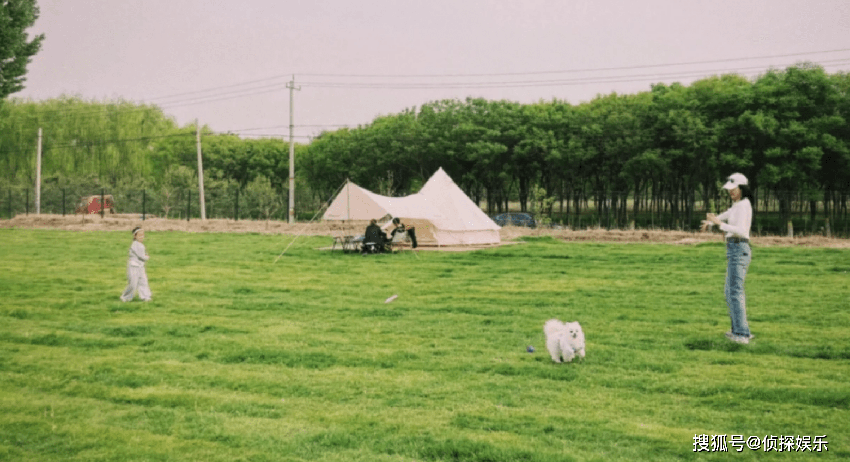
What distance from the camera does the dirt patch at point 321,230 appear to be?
2628 centimetres

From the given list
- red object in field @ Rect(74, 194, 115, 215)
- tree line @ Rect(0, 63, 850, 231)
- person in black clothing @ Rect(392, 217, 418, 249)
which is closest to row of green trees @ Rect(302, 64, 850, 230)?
tree line @ Rect(0, 63, 850, 231)

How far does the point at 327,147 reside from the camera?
59.0 m

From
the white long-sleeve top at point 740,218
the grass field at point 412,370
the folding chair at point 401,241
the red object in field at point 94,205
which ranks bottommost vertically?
the grass field at point 412,370

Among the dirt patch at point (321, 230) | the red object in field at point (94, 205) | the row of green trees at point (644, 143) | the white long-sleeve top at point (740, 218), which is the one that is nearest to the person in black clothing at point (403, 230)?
the dirt patch at point (321, 230)

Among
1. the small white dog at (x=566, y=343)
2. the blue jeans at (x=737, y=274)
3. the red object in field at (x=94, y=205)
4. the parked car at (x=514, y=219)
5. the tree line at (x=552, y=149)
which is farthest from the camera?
the red object in field at (x=94, y=205)

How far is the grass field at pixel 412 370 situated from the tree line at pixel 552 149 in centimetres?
1946

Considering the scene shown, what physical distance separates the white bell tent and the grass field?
9564 mm

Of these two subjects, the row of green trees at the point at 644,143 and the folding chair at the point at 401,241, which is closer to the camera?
the folding chair at the point at 401,241

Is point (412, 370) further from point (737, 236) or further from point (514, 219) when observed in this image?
point (514, 219)

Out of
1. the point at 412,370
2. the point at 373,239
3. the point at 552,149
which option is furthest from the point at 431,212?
the point at 412,370

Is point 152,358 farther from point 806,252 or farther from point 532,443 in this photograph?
point 806,252

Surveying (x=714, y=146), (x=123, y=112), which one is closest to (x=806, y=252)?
(x=714, y=146)

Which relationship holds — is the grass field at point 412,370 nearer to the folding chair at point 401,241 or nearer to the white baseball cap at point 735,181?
the white baseball cap at point 735,181

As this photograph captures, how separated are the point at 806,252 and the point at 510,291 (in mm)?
11650
